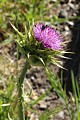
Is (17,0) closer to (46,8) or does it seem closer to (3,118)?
(46,8)

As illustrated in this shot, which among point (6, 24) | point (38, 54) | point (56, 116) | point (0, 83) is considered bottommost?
point (56, 116)

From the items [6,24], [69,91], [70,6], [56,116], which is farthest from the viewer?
[70,6]

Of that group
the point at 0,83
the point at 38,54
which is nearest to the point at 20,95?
the point at 38,54

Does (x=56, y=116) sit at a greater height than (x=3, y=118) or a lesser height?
lesser

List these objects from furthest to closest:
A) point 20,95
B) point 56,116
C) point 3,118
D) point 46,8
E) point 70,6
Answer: point 70,6
point 46,8
point 56,116
point 3,118
point 20,95
